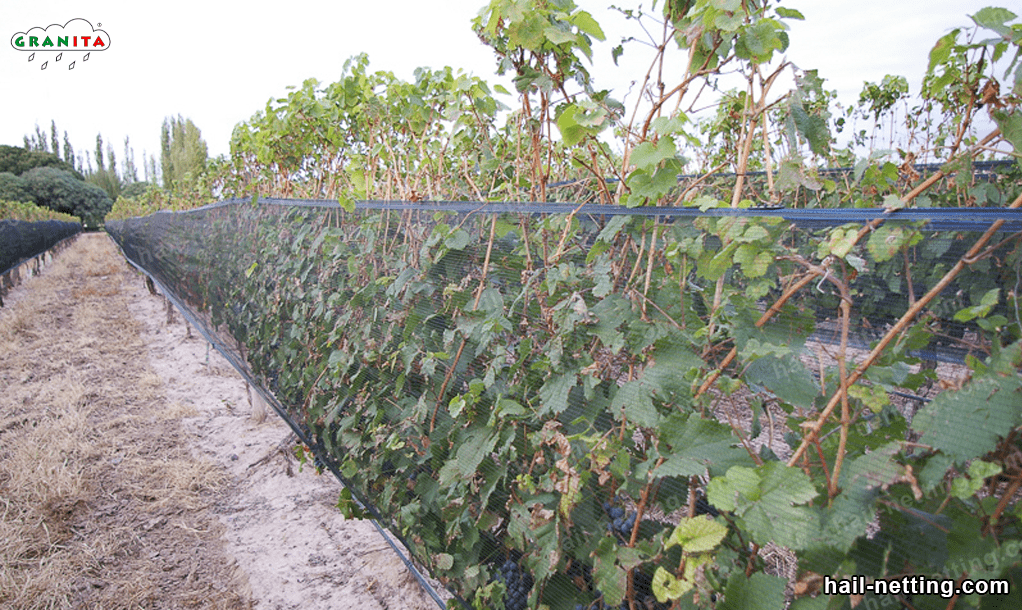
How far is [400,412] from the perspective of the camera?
206 cm

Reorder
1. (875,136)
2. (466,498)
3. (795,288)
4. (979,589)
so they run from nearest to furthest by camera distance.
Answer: (979,589) < (795,288) < (466,498) < (875,136)

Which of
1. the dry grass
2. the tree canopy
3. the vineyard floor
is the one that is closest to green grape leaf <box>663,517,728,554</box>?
the vineyard floor

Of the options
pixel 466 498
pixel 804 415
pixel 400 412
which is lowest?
pixel 466 498

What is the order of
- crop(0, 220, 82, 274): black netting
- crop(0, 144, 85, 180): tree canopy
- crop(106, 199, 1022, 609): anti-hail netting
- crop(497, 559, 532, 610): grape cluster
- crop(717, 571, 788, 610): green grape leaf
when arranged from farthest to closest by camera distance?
1. crop(0, 144, 85, 180): tree canopy
2. crop(0, 220, 82, 274): black netting
3. crop(497, 559, 532, 610): grape cluster
4. crop(717, 571, 788, 610): green grape leaf
5. crop(106, 199, 1022, 609): anti-hail netting

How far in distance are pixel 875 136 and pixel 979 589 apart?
4.08 m

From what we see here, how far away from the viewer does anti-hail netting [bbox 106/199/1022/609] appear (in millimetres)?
800

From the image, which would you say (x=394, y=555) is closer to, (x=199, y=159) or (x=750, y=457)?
(x=750, y=457)

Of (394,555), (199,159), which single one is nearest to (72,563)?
(394,555)

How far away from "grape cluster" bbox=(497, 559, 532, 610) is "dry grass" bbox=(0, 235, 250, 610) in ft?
4.39

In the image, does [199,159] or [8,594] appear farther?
[199,159]

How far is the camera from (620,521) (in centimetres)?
127

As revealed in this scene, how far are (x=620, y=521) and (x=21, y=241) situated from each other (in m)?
16.8

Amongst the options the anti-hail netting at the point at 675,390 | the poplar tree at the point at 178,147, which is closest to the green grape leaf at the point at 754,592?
the anti-hail netting at the point at 675,390

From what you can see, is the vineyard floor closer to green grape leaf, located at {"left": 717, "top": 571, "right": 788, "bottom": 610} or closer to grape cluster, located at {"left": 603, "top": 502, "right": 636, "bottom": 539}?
grape cluster, located at {"left": 603, "top": 502, "right": 636, "bottom": 539}
